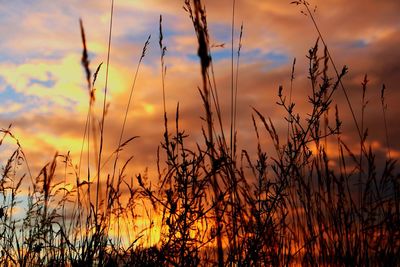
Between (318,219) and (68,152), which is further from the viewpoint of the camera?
(68,152)

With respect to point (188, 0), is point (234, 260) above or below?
below

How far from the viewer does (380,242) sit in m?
2.94

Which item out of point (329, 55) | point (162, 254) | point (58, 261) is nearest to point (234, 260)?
point (162, 254)

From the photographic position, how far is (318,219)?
327 centimetres

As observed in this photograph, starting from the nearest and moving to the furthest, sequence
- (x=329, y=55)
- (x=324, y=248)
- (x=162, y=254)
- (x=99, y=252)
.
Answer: (x=162, y=254) < (x=99, y=252) < (x=324, y=248) < (x=329, y=55)

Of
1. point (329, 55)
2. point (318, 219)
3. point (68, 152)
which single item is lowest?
point (318, 219)

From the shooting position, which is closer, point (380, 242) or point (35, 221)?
point (380, 242)

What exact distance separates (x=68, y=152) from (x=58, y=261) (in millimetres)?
1258

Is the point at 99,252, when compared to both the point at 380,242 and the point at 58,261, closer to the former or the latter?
the point at 58,261

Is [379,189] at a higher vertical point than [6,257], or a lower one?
higher

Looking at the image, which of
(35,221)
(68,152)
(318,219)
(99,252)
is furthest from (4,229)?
(318,219)

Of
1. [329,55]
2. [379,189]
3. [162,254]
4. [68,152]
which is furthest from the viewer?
[68,152]

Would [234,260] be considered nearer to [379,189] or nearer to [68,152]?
[379,189]

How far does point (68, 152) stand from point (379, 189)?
7.43ft
